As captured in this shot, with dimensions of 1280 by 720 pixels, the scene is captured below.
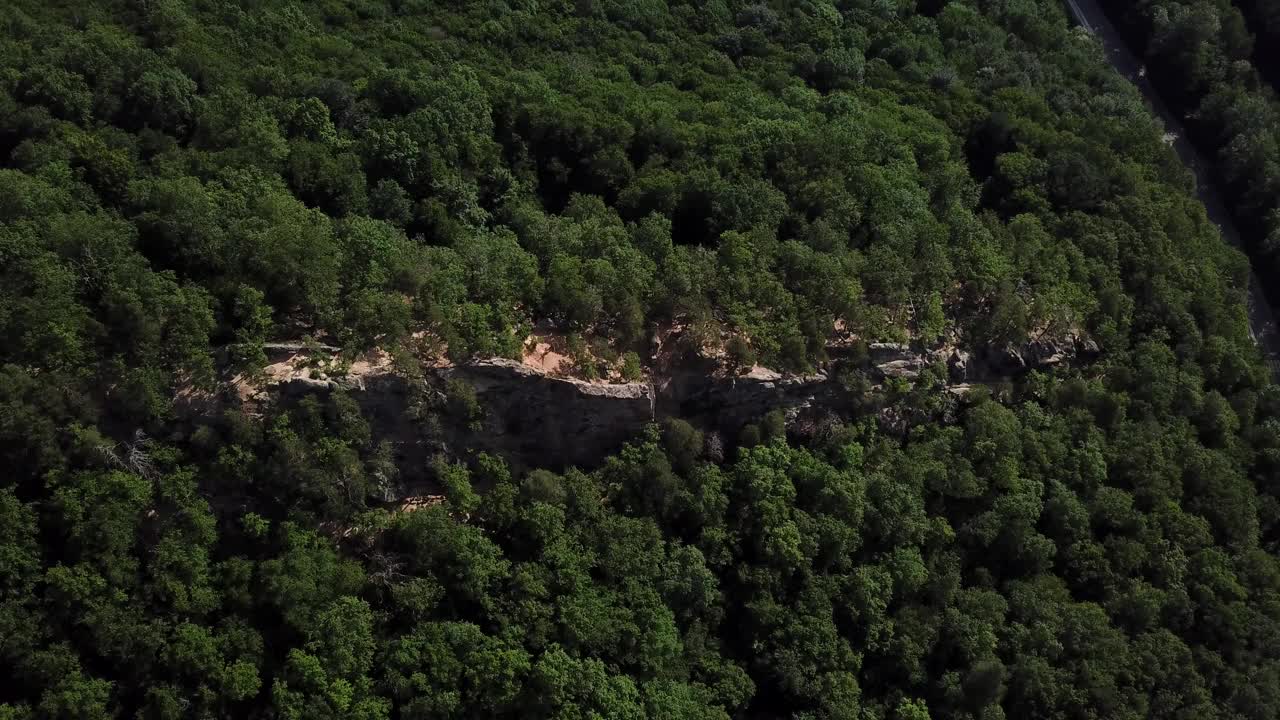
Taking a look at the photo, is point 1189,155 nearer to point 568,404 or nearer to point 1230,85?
point 1230,85

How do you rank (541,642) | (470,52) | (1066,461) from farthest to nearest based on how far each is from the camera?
1. (470,52)
2. (1066,461)
3. (541,642)

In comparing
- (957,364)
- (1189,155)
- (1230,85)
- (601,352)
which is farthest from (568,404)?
(1230,85)

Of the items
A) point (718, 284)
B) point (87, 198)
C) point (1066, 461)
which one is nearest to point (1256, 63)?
point (1066, 461)

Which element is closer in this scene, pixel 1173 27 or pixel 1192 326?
pixel 1192 326

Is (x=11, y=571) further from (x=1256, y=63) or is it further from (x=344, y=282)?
(x=1256, y=63)

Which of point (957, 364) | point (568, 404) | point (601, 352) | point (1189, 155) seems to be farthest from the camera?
point (1189, 155)

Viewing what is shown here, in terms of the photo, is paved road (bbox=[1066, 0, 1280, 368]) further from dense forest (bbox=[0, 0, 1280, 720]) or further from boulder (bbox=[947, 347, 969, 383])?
boulder (bbox=[947, 347, 969, 383])

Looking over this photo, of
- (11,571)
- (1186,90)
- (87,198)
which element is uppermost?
(1186,90)
